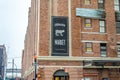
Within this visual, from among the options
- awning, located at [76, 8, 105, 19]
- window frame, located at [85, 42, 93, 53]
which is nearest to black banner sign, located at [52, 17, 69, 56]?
awning, located at [76, 8, 105, 19]

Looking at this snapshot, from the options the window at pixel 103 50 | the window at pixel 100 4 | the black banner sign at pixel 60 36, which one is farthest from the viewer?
the window at pixel 100 4

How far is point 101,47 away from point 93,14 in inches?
193

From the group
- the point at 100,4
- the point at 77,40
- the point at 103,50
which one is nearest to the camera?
the point at 77,40

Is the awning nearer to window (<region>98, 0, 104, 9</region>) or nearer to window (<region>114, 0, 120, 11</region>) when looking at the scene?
window (<region>98, 0, 104, 9</region>)

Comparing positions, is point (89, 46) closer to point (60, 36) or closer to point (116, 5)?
point (60, 36)

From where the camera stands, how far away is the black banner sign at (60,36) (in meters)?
38.5

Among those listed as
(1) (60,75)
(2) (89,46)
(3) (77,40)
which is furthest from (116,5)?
(1) (60,75)

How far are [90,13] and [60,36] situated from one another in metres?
5.69

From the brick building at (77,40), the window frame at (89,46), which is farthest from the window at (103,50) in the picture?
the window frame at (89,46)

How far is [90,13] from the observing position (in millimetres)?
40531

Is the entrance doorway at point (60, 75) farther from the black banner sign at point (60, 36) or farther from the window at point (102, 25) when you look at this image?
the window at point (102, 25)

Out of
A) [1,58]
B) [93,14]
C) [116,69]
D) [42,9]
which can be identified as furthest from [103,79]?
[1,58]

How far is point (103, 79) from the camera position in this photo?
39219 millimetres

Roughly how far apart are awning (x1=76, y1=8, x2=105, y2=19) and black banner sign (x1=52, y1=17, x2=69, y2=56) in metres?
2.22
